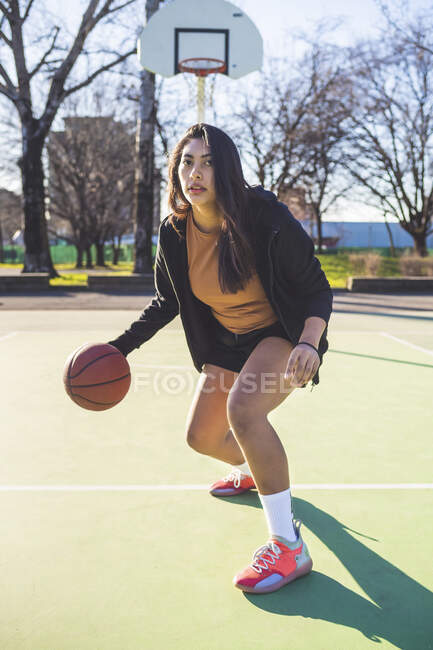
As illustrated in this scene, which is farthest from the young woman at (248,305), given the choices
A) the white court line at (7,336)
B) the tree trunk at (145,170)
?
the tree trunk at (145,170)

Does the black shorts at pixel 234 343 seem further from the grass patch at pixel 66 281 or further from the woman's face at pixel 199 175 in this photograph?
the grass patch at pixel 66 281

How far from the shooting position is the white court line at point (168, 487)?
10.8 ft

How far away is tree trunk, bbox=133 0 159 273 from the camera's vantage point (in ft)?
58.1

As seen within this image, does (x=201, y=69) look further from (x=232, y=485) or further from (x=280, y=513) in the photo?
(x=280, y=513)

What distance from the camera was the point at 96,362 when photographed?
306 cm

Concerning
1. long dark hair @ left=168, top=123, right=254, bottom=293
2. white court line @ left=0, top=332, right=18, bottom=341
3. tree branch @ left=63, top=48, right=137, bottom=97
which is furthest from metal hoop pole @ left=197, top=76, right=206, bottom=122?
tree branch @ left=63, top=48, right=137, bottom=97

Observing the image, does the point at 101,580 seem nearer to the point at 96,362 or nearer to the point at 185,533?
the point at 185,533

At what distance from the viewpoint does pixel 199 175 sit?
8.38 ft

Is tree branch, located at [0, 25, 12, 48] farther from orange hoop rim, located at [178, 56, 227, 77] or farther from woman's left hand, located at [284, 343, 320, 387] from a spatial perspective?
woman's left hand, located at [284, 343, 320, 387]

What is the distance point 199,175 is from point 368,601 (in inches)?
71.1

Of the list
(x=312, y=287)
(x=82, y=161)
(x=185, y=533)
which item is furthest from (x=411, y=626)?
(x=82, y=161)

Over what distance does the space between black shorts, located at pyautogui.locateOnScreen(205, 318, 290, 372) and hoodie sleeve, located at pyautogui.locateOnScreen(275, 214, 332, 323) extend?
210 millimetres

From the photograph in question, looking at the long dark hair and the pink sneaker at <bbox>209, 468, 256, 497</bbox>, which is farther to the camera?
the pink sneaker at <bbox>209, 468, 256, 497</bbox>

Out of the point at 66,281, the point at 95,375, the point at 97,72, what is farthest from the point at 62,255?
the point at 95,375
